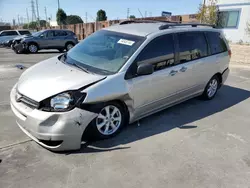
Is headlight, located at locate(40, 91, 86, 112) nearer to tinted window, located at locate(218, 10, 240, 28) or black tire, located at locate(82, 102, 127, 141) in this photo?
black tire, located at locate(82, 102, 127, 141)

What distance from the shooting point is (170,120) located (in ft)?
13.9

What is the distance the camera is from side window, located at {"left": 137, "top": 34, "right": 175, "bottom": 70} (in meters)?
3.66

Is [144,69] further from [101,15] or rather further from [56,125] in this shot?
[101,15]

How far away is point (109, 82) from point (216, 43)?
3362mm

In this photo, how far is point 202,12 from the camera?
46.5 ft

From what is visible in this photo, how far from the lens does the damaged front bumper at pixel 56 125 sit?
2803 millimetres

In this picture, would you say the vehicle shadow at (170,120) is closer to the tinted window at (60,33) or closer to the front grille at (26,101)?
the front grille at (26,101)

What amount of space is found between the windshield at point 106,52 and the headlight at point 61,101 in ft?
2.18

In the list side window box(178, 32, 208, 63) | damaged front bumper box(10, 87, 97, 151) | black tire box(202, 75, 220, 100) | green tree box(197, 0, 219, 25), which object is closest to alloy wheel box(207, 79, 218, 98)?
black tire box(202, 75, 220, 100)

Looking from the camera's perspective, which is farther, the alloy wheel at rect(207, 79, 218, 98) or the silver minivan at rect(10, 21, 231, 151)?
the alloy wheel at rect(207, 79, 218, 98)

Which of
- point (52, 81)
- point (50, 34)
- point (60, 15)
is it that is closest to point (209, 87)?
point (52, 81)

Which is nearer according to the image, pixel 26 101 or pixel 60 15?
pixel 26 101

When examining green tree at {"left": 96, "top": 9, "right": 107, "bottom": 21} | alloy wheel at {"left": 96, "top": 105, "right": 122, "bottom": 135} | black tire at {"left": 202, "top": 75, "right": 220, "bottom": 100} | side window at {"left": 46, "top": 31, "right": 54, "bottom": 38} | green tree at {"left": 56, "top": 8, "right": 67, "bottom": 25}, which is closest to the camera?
alloy wheel at {"left": 96, "top": 105, "right": 122, "bottom": 135}

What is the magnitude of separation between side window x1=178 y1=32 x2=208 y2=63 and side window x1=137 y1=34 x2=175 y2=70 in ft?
1.00
